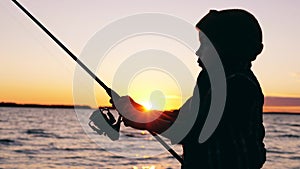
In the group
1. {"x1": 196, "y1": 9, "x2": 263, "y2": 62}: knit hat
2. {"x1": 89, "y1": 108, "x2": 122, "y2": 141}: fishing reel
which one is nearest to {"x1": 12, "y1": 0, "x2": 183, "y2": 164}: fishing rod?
{"x1": 89, "y1": 108, "x2": 122, "y2": 141}: fishing reel

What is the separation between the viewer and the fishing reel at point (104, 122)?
381 cm

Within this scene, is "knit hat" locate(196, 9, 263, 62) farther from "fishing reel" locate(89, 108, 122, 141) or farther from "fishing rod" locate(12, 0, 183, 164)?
"fishing reel" locate(89, 108, 122, 141)

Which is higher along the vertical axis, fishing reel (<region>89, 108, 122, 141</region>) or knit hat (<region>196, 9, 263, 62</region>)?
knit hat (<region>196, 9, 263, 62</region>)

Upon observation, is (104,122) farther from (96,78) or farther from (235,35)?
(235,35)

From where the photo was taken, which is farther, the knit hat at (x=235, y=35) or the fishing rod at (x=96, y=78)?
the fishing rod at (x=96, y=78)

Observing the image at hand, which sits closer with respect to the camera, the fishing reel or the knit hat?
the knit hat

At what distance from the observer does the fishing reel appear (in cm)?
381

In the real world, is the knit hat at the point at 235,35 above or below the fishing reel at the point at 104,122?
above

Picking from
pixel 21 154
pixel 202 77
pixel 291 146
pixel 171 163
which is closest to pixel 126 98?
pixel 202 77

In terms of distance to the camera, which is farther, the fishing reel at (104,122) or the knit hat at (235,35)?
the fishing reel at (104,122)

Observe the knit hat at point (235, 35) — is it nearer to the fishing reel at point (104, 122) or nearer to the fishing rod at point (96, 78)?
the fishing rod at point (96, 78)

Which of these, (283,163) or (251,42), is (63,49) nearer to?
(251,42)

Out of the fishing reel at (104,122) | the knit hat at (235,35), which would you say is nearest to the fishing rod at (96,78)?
the fishing reel at (104,122)

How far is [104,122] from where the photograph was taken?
386 centimetres
